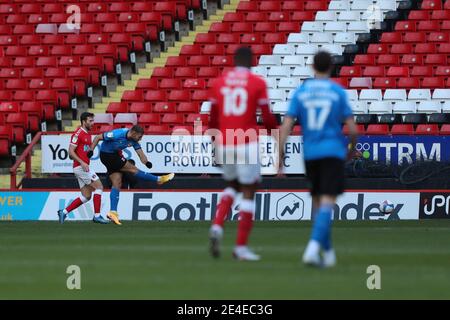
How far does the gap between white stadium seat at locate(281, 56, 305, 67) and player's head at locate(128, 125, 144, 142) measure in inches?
378

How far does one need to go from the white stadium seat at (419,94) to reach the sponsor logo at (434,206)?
4202 millimetres

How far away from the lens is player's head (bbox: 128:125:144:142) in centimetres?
2313

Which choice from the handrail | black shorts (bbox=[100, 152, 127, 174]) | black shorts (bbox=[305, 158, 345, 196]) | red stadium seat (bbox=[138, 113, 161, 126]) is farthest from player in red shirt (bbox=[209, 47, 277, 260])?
red stadium seat (bbox=[138, 113, 161, 126])

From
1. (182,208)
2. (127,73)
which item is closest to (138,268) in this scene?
(182,208)

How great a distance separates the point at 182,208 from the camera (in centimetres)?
2688

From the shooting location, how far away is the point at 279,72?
32.0m

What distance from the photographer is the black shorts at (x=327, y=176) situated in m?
12.4

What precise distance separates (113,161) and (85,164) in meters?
0.54

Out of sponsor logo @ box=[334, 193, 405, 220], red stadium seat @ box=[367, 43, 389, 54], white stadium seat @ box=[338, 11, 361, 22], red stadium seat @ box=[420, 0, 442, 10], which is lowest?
sponsor logo @ box=[334, 193, 405, 220]

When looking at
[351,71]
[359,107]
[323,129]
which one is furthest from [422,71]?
[323,129]

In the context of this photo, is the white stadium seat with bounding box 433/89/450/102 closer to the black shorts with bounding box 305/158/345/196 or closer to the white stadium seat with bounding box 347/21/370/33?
the white stadium seat with bounding box 347/21/370/33

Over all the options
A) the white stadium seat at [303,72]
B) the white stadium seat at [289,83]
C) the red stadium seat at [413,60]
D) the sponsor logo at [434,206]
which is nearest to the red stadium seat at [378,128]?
the sponsor logo at [434,206]

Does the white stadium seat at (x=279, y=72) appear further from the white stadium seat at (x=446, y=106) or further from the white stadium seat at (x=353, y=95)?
the white stadium seat at (x=446, y=106)

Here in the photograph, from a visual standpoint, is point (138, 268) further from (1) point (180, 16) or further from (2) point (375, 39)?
Result: (1) point (180, 16)
